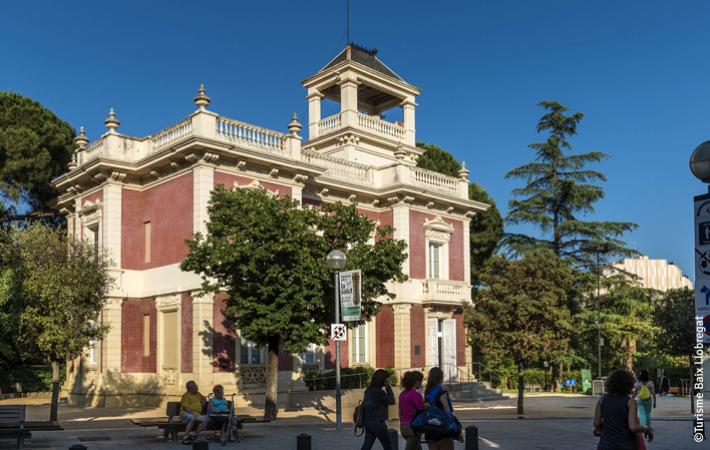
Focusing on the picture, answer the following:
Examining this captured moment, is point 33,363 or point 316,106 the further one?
point 316,106

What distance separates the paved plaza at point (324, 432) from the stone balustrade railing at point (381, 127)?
1563 cm

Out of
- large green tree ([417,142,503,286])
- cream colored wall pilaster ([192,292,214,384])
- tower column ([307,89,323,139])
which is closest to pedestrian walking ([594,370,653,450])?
cream colored wall pilaster ([192,292,214,384])

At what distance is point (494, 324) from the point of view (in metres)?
26.1

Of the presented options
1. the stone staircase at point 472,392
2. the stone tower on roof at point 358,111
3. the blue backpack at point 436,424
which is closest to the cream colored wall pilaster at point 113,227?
the stone tower on roof at point 358,111

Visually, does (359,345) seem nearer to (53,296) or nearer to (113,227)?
(113,227)

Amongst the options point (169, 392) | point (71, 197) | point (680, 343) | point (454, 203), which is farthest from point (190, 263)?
point (680, 343)

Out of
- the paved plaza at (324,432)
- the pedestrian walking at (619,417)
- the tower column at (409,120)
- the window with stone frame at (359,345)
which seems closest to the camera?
the pedestrian walking at (619,417)

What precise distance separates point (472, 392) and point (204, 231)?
14.8m

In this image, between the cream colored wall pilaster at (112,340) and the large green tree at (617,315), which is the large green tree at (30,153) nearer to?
the cream colored wall pilaster at (112,340)

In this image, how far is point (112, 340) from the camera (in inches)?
1107

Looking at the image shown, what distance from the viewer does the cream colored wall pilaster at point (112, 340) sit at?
2795 centimetres

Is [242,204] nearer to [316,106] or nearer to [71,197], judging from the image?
[71,197]

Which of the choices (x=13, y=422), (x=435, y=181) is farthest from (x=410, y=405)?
(x=435, y=181)

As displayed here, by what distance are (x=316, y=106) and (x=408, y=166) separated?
701 centimetres
